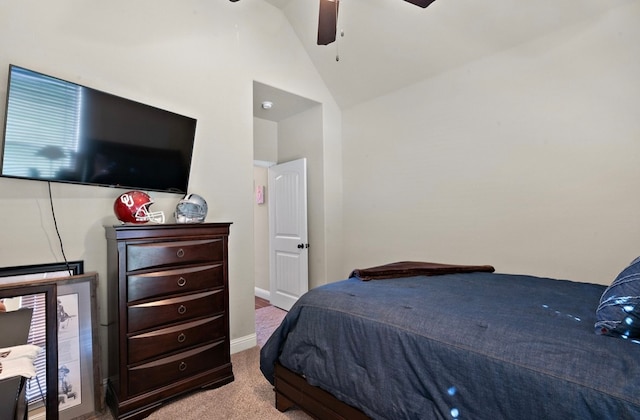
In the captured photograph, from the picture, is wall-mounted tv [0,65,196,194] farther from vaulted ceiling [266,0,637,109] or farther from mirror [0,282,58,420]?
vaulted ceiling [266,0,637,109]

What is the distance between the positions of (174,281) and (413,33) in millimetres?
3040

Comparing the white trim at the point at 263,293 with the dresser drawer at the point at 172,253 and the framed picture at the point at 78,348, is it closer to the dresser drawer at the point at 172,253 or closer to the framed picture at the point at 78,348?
the dresser drawer at the point at 172,253

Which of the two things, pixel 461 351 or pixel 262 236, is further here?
pixel 262 236

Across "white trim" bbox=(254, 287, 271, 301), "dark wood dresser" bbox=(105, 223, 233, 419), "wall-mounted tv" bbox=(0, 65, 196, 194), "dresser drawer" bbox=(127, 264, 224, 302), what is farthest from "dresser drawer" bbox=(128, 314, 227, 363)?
"white trim" bbox=(254, 287, 271, 301)

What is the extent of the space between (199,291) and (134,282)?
437 mm

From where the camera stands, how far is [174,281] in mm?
2086

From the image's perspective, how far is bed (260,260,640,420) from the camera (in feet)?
3.06

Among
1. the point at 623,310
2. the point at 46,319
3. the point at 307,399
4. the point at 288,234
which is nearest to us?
the point at 623,310

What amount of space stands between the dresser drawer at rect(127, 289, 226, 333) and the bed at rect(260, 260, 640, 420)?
23.8 inches

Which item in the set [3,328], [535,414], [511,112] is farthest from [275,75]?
[535,414]

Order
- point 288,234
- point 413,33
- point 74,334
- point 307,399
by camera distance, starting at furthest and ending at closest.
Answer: point 288,234 < point 413,33 < point 74,334 < point 307,399

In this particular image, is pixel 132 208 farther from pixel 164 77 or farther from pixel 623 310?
pixel 623 310

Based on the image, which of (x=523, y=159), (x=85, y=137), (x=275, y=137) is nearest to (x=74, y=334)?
(x=85, y=137)

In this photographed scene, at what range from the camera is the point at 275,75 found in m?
3.34
